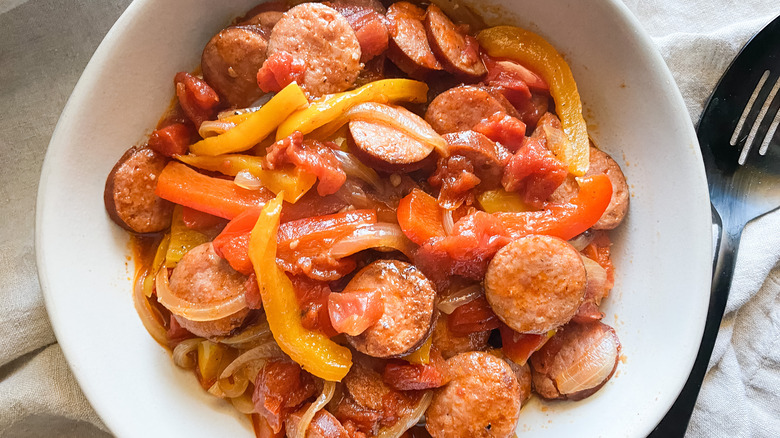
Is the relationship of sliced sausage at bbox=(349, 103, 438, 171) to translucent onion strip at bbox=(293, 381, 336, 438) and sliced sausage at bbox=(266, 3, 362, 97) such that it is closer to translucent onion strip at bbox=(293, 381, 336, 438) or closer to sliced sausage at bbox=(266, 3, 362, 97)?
sliced sausage at bbox=(266, 3, 362, 97)

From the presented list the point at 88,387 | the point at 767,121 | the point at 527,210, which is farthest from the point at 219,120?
the point at 767,121

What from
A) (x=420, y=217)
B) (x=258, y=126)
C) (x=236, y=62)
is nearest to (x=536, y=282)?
(x=420, y=217)

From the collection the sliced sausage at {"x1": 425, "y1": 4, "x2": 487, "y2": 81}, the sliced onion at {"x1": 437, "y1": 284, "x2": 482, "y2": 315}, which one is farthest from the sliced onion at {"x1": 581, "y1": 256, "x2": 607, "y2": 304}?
the sliced sausage at {"x1": 425, "y1": 4, "x2": 487, "y2": 81}

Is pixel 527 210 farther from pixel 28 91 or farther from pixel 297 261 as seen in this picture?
pixel 28 91

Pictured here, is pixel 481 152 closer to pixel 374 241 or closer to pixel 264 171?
pixel 374 241

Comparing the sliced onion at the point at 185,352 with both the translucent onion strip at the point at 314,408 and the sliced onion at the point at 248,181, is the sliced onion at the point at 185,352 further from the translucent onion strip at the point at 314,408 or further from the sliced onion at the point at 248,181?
the sliced onion at the point at 248,181

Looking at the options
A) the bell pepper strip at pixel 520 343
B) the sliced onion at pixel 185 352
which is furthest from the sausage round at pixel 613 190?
the sliced onion at pixel 185 352
